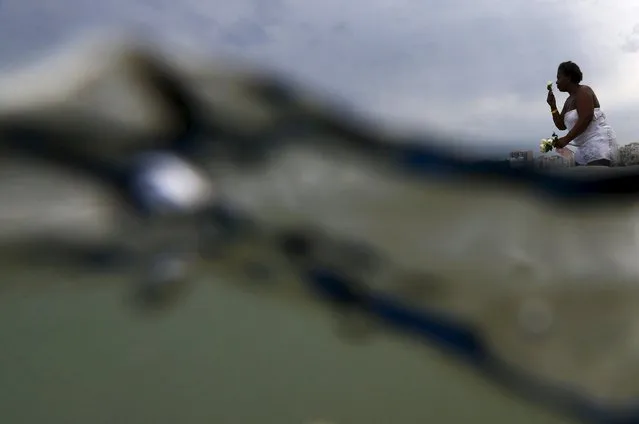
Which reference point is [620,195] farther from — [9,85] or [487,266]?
[9,85]

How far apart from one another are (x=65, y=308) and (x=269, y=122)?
0.48 m

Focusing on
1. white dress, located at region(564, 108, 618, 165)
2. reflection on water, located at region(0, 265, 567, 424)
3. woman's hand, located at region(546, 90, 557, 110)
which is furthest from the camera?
woman's hand, located at region(546, 90, 557, 110)

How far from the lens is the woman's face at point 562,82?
2.67 m

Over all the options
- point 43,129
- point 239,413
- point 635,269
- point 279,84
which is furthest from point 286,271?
point 635,269

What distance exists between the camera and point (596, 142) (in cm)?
261

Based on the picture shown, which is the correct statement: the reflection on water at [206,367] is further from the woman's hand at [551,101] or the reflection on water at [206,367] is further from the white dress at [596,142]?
the woman's hand at [551,101]

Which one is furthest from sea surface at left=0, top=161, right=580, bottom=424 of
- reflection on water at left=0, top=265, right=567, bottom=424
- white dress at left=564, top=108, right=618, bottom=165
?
white dress at left=564, top=108, right=618, bottom=165

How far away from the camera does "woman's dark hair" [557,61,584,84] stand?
2660 millimetres

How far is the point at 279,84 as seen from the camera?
1.28 meters

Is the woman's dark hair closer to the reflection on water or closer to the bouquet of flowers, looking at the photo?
the bouquet of flowers

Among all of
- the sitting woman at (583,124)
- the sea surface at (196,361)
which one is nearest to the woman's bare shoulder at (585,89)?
the sitting woman at (583,124)

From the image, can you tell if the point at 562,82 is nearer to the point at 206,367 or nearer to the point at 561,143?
the point at 561,143

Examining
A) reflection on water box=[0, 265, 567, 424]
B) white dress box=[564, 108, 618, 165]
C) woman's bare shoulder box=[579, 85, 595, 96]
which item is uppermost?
woman's bare shoulder box=[579, 85, 595, 96]

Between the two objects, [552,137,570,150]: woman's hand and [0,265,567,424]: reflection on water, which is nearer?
[0,265,567,424]: reflection on water
